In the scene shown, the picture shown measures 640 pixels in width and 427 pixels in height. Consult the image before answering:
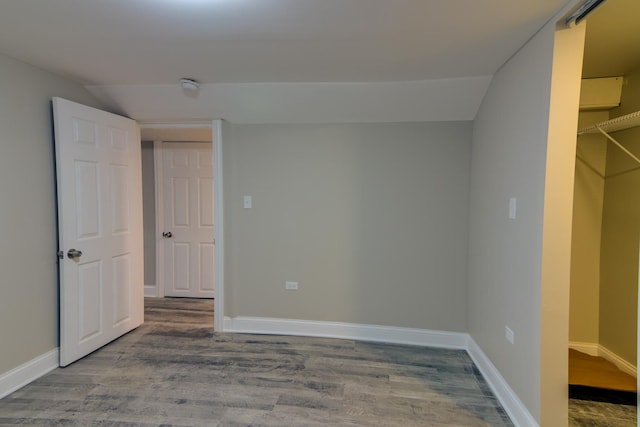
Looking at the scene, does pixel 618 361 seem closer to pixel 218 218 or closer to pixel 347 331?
pixel 347 331

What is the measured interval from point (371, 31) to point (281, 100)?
121 centimetres

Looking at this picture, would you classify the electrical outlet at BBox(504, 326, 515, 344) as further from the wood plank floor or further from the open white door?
the open white door

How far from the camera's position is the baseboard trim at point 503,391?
1881 mm

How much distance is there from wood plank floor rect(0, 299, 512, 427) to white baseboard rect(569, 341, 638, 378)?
0.90 meters

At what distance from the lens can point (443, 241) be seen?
2.97 metres

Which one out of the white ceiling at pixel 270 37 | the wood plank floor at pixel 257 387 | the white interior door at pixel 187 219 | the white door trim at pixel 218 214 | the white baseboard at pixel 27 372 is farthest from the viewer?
the white interior door at pixel 187 219

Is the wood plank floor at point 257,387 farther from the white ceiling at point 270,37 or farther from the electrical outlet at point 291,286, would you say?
the white ceiling at point 270,37

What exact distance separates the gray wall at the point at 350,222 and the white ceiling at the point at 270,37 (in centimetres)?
65

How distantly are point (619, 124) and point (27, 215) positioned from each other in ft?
13.3

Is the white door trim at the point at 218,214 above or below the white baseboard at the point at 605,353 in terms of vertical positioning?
above

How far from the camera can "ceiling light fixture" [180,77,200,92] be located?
2629 mm

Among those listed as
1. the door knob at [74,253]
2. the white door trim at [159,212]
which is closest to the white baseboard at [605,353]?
the door knob at [74,253]

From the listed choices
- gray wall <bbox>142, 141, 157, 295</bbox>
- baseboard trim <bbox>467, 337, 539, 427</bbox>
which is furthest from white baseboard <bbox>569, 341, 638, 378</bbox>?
gray wall <bbox>142, 141, 157, 295</bbox>

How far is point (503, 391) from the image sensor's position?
2.15 metres
